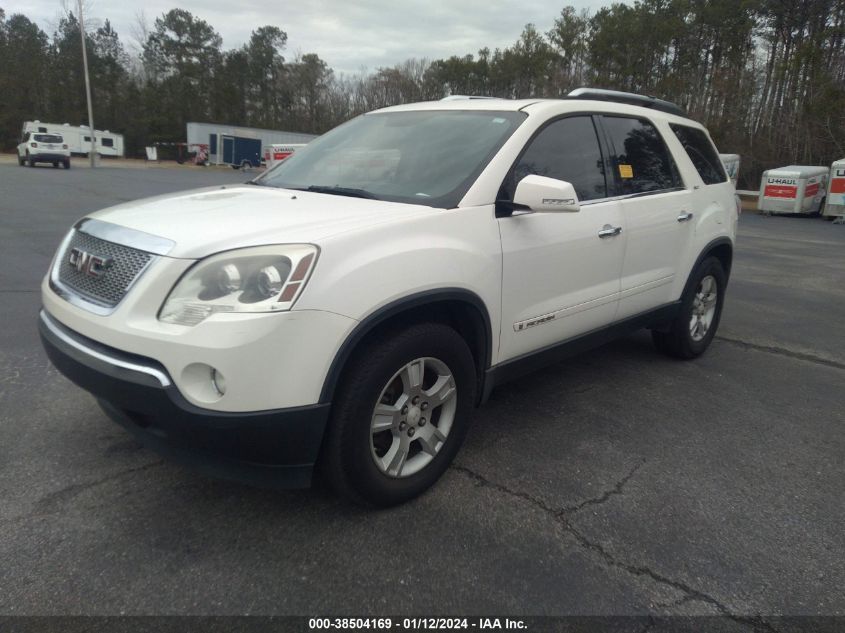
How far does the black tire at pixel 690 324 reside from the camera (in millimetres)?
4562

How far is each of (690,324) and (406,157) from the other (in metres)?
2.75

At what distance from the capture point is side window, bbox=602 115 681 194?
3.83 meters

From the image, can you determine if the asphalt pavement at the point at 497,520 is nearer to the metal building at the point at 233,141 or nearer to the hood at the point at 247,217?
the hood at the point at 247,217

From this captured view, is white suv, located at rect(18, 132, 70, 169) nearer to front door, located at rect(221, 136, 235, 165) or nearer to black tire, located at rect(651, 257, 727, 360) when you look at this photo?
front door, located at rect(221, 136, 235, 165)

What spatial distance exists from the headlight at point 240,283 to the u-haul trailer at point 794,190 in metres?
24.3

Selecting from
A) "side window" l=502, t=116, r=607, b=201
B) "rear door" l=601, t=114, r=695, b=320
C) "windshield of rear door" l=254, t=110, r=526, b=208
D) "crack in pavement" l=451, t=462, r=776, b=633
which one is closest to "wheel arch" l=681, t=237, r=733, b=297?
"rear door" l=601, t=114, r=695, b=320

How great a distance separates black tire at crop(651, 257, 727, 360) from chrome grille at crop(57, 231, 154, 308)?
369 cm

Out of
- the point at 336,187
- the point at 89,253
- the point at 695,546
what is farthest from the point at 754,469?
the point at 89,253

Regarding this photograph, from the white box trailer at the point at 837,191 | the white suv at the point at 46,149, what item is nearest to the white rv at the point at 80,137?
the white suv at the point at 46,149

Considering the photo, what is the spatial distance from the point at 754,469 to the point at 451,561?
5.89 feet

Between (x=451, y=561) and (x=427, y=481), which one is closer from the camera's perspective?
(x=451, y=561)

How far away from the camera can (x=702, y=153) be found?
15.6 feet

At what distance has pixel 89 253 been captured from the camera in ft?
8.29

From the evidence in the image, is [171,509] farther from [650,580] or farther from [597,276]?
[597,276]
